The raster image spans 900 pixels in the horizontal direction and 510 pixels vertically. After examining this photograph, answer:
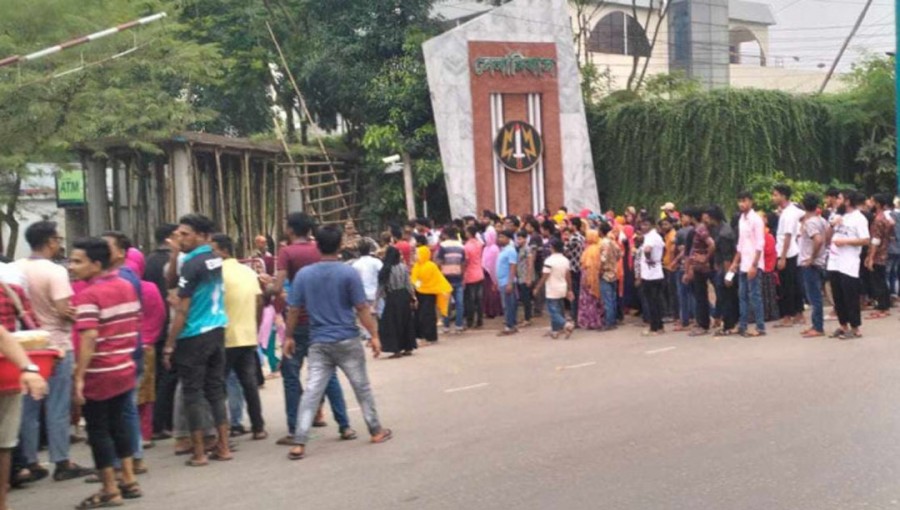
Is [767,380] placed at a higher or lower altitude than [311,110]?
lower

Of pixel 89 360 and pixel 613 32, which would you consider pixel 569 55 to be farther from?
pixel 89 360

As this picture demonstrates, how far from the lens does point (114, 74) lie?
2134 cm

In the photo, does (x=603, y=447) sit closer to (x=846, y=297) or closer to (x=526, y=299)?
(x=846, y=297)

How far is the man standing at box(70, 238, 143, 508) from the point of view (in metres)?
7.21

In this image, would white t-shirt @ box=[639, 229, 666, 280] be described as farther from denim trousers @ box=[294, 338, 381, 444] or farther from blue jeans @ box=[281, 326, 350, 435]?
denim trousers @ box=[294, 338, 381, 444]

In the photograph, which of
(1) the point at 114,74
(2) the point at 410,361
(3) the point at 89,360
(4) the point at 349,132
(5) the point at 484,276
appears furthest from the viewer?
(4) the point at 349,132

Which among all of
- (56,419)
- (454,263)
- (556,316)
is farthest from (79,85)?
(56,419)

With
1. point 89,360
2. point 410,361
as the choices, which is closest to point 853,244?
point 410,361

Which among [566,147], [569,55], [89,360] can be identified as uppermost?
[569,55]

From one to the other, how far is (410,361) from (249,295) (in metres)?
5.42

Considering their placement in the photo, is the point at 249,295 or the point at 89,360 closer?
the point at 89,360

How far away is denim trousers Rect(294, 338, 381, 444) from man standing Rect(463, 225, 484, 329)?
8.81 meters

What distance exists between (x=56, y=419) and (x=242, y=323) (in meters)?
1.69

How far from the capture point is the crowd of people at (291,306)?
7.45 metres
